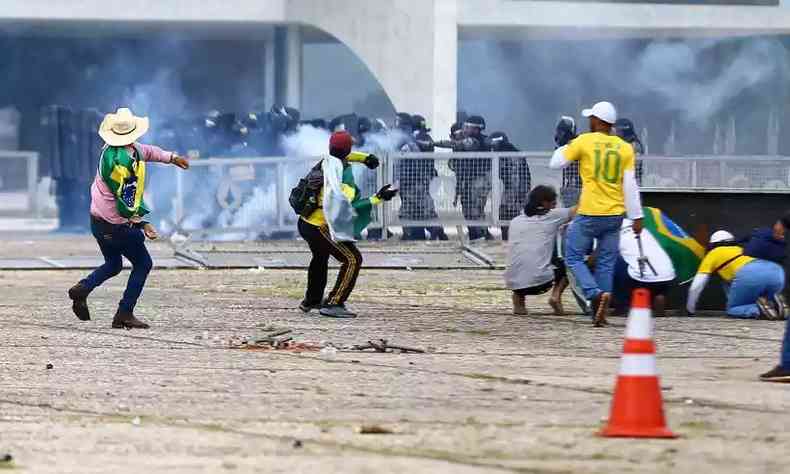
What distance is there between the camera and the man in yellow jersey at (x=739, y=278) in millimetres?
14203

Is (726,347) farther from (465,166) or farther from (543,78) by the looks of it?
(543,78)

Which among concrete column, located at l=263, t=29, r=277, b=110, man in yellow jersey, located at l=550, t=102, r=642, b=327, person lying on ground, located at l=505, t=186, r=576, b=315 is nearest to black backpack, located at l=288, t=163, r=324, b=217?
person lying on ground, located at l=505, t=186, r=576, b=315

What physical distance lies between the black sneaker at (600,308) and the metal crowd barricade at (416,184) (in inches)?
332

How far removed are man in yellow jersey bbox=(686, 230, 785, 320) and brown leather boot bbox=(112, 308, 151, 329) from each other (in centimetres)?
418

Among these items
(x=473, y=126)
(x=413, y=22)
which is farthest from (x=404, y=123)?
(x=413, y=22)

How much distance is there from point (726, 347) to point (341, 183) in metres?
3.53

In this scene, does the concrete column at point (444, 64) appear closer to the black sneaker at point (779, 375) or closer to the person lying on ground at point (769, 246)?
the person lying on ground at point (769, 246)

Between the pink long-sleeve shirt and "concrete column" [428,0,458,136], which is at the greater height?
"concrete column" [428,0,458,136]

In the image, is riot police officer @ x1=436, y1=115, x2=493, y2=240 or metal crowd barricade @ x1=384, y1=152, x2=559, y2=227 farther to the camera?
Result: riot police officer @ x1=436, y1=115, x2=493, y2=240

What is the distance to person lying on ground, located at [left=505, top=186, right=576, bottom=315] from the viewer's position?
14781 mm

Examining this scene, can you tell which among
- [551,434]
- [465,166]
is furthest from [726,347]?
[465,166]

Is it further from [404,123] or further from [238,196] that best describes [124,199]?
[404,123]

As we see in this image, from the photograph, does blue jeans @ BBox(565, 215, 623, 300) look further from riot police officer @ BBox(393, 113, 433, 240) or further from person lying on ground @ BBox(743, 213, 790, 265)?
riot police officer @ BBox(393, 113, 433, 240)

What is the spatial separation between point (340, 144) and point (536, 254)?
69.9 inches
